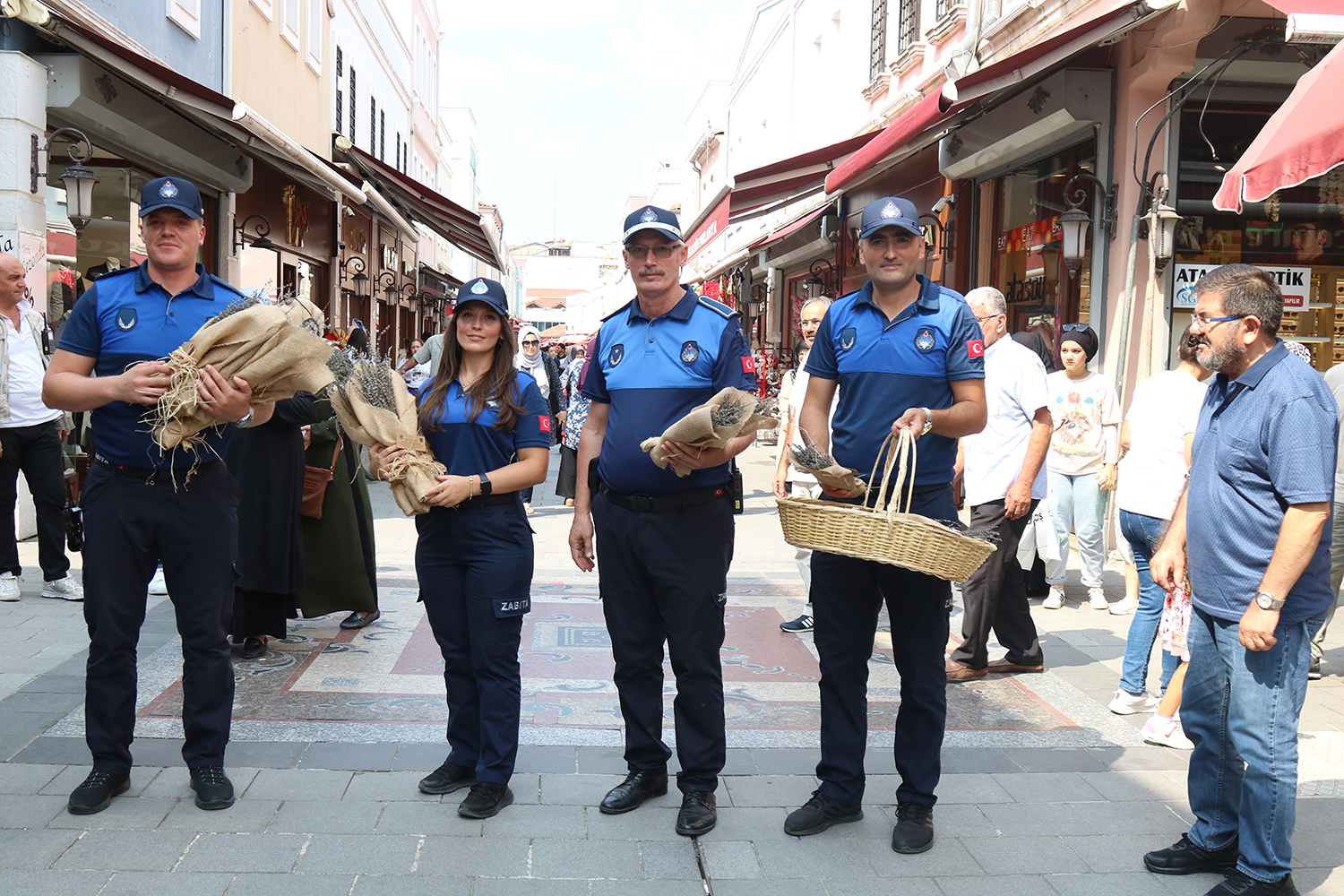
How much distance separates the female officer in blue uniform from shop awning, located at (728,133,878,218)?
747 cm

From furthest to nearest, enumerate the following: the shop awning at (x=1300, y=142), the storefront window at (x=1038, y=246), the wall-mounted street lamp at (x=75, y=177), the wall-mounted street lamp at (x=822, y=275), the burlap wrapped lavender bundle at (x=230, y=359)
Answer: the wall-mounted street lamp at (x=822, y=275) < the storefront window at (x=1038, y=246) < the wall-mounted street lamp at (x=75, y=177) < the shop awning at (x=1300, y=142) < the burlap wrapped lavender bundle at (x=230, y=359)

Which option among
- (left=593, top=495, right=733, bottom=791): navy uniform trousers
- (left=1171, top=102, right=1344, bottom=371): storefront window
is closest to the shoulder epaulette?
(left=593, top=495, right=733, bottom=791): navy uniform trousers

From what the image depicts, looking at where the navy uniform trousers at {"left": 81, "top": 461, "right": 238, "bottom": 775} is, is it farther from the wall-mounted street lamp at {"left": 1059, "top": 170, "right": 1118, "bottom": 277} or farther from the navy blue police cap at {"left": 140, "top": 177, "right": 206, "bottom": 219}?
the wall-mounted street lamp at {"left": 1059, "top": 170, "right": 1118, "bottom": 277}

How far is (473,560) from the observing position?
3.84 metres

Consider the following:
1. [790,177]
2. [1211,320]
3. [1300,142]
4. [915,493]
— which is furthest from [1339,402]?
[790,177]

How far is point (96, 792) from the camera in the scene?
366cm

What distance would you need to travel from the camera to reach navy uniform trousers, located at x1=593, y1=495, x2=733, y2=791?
3725mm

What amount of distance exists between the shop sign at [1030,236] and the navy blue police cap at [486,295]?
7.11 metres

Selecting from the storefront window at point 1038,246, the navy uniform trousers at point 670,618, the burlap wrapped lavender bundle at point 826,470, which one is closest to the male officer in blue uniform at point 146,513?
the navy uniform trousers at point 670,618

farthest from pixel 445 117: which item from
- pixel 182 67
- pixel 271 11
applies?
pixel 182 67

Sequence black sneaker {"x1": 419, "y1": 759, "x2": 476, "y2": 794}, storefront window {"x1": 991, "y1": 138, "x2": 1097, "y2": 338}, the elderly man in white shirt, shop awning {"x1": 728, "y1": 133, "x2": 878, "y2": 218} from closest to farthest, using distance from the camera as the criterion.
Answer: black sneaker {"x1": 419, "y1": 759, "x2": 476, "y2": 794} < the elderly man in white shirt < storefront window {"x1": 991, "y1": 138, "x2": 1097, "y2": 338} < shop awning {"x1": 728, "y1": 133, "x2": 878, "y2": 218}

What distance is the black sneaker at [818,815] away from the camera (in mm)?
3674

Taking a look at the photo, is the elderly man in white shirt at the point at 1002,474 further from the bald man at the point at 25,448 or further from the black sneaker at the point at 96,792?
the bald man at the point at 25,448

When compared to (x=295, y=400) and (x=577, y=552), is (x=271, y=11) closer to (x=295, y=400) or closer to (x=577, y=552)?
(x=295, y=400)
